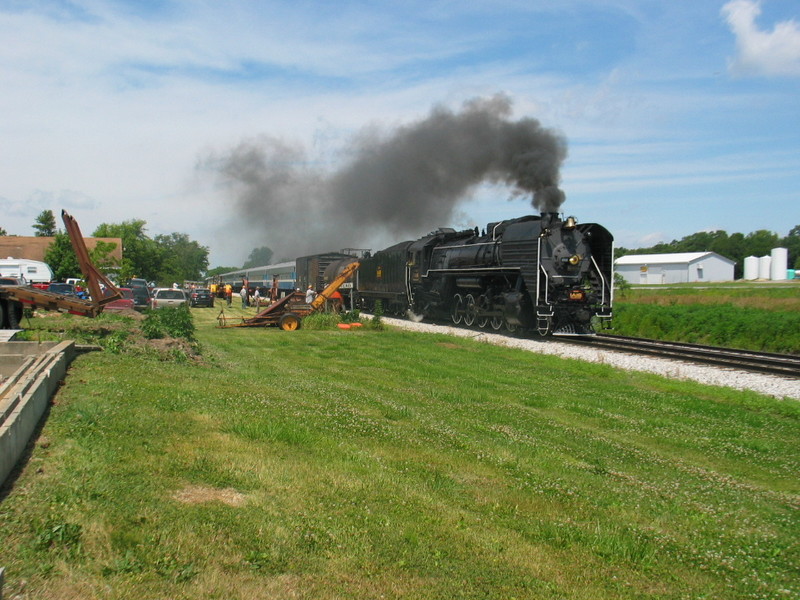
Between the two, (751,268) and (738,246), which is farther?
(738,246)

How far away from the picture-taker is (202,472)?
553cm

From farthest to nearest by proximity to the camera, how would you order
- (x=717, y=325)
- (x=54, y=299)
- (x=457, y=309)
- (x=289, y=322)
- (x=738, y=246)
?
1. (x=738, y=246)
2. (x=457, y=309)
3. (x=289, y=322)
4. (x=717, y=325)
5. (x=54, y=299)

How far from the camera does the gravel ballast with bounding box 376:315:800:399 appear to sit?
44.9 feet

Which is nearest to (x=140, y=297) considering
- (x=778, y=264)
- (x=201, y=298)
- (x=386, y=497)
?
(x=201, y=298)

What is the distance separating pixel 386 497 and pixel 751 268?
102769mm

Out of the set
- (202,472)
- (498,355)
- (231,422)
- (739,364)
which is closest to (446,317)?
(498,355)

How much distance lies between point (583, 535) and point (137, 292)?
33028mm

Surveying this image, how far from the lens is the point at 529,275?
21.4 meters

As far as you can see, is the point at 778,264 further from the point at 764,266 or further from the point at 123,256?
the point at 123,256

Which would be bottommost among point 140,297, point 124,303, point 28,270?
point 124,303

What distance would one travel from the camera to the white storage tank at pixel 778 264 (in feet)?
298

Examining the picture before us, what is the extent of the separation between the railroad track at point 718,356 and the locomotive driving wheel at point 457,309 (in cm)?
560

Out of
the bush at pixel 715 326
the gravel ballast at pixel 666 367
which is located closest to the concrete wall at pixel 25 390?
the gravel ballast at pixel 666 367

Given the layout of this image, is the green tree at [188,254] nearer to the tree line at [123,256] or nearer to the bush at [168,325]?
the tree line at [123,256]
